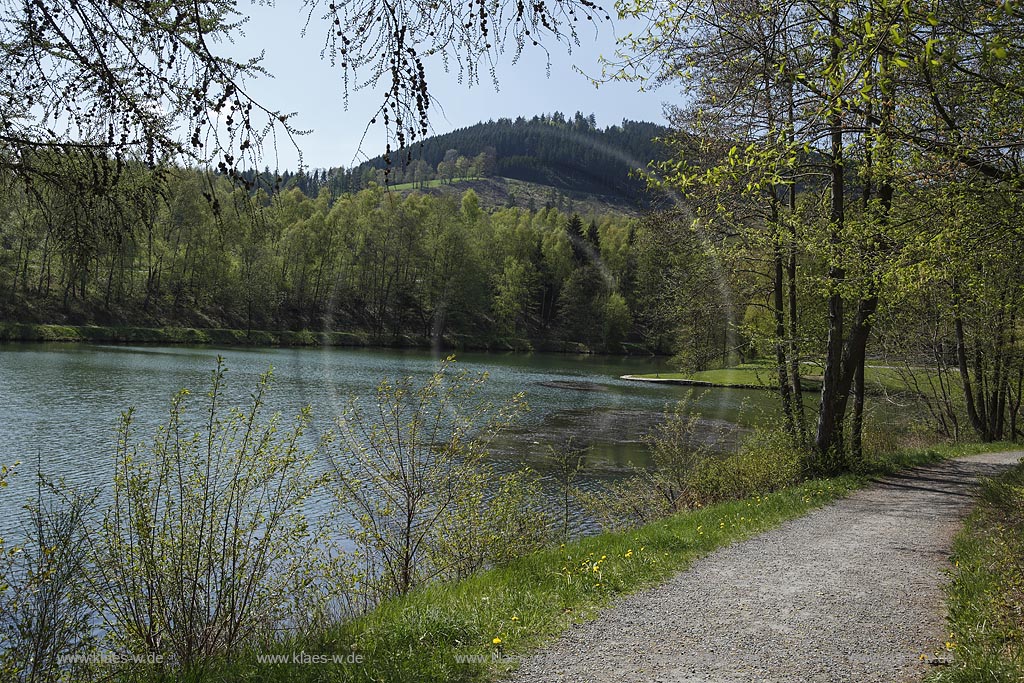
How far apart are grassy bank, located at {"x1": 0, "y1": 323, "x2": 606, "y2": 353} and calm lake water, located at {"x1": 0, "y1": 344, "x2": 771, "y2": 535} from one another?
433 centimetres

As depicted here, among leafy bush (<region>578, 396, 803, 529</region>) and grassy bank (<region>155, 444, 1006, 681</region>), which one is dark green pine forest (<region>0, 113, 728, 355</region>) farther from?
grassy bank (<region>155, 444, 1006, 681</region>)

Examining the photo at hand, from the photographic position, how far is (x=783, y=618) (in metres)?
6.00

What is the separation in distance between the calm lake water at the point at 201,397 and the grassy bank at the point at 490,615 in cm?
397

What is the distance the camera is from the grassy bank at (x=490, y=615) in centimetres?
482

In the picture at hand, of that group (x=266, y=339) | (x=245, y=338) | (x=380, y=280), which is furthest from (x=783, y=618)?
(x=380, y=280)

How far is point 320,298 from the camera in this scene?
82062 mm

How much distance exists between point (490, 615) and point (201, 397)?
23.4 metres

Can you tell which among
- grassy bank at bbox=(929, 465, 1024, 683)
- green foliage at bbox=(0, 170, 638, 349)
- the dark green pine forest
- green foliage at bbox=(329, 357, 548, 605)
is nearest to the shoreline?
green foliage at bbox=(0, 170, 638, 349)

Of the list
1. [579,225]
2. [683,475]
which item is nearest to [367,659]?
[683,475]

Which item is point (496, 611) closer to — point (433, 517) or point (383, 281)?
point (433, 517)

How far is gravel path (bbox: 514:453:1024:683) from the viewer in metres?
4.94

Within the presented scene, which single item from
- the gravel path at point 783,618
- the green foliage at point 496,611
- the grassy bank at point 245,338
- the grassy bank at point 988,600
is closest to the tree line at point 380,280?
the grassy bank at point 245,338

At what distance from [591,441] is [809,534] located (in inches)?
602

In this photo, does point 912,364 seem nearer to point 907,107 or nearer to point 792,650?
point 907,107
